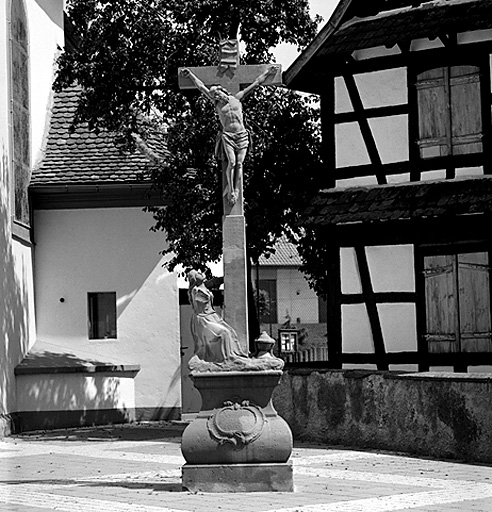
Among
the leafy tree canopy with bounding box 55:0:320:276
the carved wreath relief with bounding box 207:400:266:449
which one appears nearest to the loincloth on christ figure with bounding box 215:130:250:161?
the carved wreath relief with bounding box 207:400:266:449

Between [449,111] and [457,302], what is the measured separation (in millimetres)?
2960

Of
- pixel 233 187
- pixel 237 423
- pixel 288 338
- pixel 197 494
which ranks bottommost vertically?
pixel 197 494

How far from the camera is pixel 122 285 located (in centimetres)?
2523

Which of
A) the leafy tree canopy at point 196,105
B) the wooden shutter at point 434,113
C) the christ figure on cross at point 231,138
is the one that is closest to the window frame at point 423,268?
the wooden shutter at point 434,113

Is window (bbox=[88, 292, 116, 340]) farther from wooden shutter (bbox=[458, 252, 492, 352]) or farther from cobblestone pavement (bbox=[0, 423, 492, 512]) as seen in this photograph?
wooden shutter (bbox=[458, 252, 492, 352])

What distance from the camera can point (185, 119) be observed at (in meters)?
22.6

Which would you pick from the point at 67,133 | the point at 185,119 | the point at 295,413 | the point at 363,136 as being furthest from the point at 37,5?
the point at 295,413

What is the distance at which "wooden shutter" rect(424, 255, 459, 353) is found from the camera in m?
19.5

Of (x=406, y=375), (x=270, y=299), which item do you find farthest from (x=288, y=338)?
(x=406, y=375)

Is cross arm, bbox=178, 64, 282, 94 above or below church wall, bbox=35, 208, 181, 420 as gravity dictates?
above

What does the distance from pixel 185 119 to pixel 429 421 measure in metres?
7.86

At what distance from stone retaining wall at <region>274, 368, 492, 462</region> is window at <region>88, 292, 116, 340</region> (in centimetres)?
626

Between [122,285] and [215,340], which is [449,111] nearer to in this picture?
[215,340]

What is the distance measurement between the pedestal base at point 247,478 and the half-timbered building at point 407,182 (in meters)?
6.92
